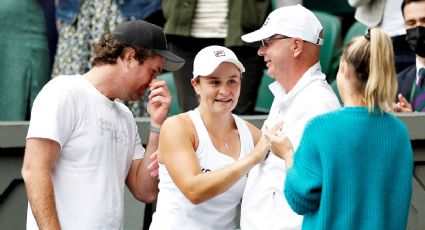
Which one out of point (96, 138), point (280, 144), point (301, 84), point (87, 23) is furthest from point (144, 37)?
point (87, 23)

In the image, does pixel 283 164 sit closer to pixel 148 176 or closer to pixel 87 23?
pixel 148 176

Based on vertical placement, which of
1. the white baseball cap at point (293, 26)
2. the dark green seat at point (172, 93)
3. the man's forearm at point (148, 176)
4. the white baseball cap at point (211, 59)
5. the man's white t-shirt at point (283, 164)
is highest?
the white baseball cap at point (293, 26)

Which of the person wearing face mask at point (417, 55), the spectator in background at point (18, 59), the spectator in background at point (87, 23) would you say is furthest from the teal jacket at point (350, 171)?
the spectator in background at point (18, 59)

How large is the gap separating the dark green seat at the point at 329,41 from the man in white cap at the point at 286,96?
2.70m

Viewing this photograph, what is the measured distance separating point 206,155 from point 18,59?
116 inches

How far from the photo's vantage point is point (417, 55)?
666 cm

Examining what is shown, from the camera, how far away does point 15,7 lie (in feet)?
25.5

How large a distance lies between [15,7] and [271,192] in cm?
336

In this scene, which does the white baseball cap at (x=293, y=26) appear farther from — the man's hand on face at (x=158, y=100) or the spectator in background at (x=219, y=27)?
the spectator in background at (x=219, y=27)

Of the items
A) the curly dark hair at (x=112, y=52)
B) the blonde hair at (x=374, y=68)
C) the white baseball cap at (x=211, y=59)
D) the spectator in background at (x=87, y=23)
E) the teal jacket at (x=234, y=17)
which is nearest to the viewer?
the blonde hair at (x=374, y=68)

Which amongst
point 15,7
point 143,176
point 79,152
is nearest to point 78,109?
point 79,152

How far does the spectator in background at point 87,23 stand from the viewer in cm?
762

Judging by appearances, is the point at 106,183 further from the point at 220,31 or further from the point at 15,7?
the point at 15,7

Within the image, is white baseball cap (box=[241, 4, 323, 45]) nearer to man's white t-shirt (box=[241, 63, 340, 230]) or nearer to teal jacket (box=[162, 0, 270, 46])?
man's white t-shirt (box=[241, 63, 340, 230])
